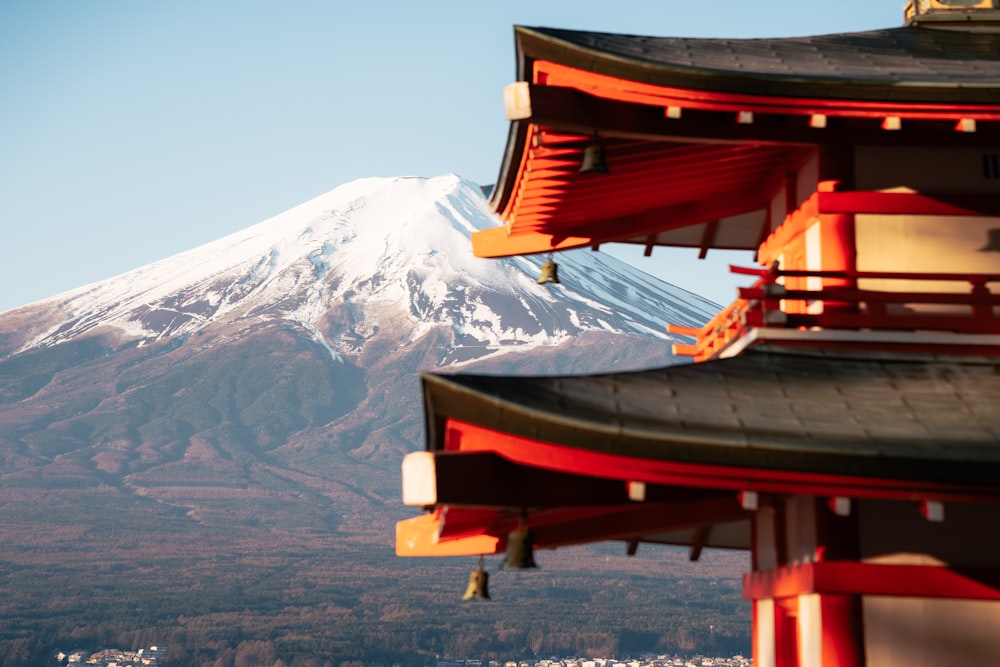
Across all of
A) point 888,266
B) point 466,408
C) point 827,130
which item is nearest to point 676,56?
point 827,130

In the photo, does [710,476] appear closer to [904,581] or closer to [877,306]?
[904,581]

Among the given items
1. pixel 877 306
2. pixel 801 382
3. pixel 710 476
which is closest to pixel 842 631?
pixel 801 382

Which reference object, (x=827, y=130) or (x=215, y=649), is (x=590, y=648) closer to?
(x=215, y=649)

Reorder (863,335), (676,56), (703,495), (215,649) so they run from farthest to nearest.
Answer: (215,649), (676,56), (863,335), (703,495)

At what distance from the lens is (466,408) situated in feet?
31.8

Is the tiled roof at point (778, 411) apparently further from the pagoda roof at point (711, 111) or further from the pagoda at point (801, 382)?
the pagoda roof at point (711, 111)

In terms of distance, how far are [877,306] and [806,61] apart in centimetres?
231

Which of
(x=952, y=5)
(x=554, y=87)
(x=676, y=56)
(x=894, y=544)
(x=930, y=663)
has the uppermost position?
(x=952, y=5)

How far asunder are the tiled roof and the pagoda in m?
0.02

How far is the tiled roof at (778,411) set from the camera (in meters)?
9.59

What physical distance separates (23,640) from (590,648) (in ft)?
231

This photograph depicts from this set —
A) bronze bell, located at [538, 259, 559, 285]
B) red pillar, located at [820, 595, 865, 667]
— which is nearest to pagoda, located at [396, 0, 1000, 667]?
red pillar, located at [820, 595, 865, 667]

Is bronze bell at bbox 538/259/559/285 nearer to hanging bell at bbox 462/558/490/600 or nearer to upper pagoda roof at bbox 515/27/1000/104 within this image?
upper pagoda roof at bbox 515/27/1000/104

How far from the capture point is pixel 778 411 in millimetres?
10391
